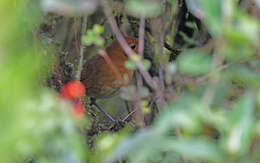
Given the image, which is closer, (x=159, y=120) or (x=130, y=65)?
(x=159, y=120)

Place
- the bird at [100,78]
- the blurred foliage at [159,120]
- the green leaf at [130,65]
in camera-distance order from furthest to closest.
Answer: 1. the bird at [100,78]
2. the green leaf at [130,65]
3. the blurred foliage at [159,120]

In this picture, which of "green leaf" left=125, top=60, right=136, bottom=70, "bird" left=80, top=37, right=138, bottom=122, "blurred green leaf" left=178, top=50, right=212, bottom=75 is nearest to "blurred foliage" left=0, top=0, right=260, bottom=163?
"blurred green leaf" left=178, top=50, right=212, bottom=75

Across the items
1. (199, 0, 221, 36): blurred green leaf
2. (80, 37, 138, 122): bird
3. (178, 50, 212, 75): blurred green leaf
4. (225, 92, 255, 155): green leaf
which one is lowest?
(225, 92, 255, 155): green leaf

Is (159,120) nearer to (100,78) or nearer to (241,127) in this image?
(241,127)

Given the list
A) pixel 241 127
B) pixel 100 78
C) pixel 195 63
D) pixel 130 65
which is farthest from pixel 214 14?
pixel 100 78

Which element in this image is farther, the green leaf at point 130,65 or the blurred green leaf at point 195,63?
the green leaf at point 130,65

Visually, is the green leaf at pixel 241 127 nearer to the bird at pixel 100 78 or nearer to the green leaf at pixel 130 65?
the green leaf at pixel 130 65

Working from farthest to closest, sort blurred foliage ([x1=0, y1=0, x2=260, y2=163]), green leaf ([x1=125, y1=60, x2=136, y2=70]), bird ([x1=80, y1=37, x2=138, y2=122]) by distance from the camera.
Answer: bird ([x1=80, y1=37, x2=138, y2=122]), green leaf ([x1=125, y1=60, x2=136, y2=70]), blurred foliage ([x1=0, y1=0, x2=260, y2=163])

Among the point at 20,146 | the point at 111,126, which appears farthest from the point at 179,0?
the point at 20,146

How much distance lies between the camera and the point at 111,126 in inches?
136

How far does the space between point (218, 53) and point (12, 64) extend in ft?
1.39

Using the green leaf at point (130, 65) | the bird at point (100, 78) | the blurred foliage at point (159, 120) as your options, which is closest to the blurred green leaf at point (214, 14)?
the blurred foliage at point (159, 120)

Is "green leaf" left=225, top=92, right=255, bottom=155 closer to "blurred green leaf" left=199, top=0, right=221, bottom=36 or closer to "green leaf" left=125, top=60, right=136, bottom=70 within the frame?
"blurred green leaf" left=199, top=0, right=221, bottom=36

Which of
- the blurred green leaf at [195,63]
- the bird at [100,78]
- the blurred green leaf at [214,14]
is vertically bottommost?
the blurred green leaf at [195,63]
